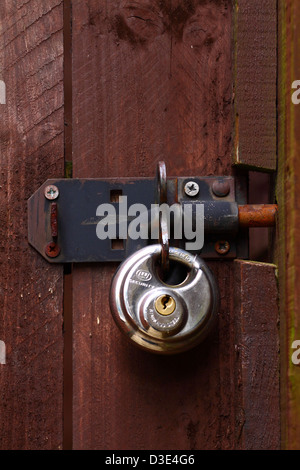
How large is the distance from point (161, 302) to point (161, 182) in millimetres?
153

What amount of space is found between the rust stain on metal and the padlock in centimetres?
9

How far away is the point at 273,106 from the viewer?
2.16ft

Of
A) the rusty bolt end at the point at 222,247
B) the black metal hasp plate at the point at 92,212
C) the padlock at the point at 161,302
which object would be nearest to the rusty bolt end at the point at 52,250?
the black metal hasp plate at the point at 92,212

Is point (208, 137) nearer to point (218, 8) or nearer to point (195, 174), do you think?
point (195, 174)

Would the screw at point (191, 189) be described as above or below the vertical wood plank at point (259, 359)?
above

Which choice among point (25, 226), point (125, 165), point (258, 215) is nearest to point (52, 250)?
point (25, 226)

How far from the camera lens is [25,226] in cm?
69

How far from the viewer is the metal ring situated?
1.98 ft

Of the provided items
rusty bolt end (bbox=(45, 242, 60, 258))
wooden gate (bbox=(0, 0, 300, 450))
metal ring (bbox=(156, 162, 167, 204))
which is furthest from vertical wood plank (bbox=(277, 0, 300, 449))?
rusty bolt end (bbox=(45, 242, 60, 258))

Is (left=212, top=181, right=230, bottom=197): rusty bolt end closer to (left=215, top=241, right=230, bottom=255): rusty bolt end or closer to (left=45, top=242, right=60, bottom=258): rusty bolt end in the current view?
(left=215, top=241, right=230, bottom=255): rusty bolt end

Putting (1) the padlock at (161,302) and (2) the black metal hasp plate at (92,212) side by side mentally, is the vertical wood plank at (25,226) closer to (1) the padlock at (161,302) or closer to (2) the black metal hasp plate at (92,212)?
(2) the black metal hasp plate at (92,212)

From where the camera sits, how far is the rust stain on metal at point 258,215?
64 centimetres

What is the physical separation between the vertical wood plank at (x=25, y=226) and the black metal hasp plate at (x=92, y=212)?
2 centimetres

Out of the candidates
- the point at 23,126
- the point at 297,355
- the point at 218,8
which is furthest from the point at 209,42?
the point at 297,355
